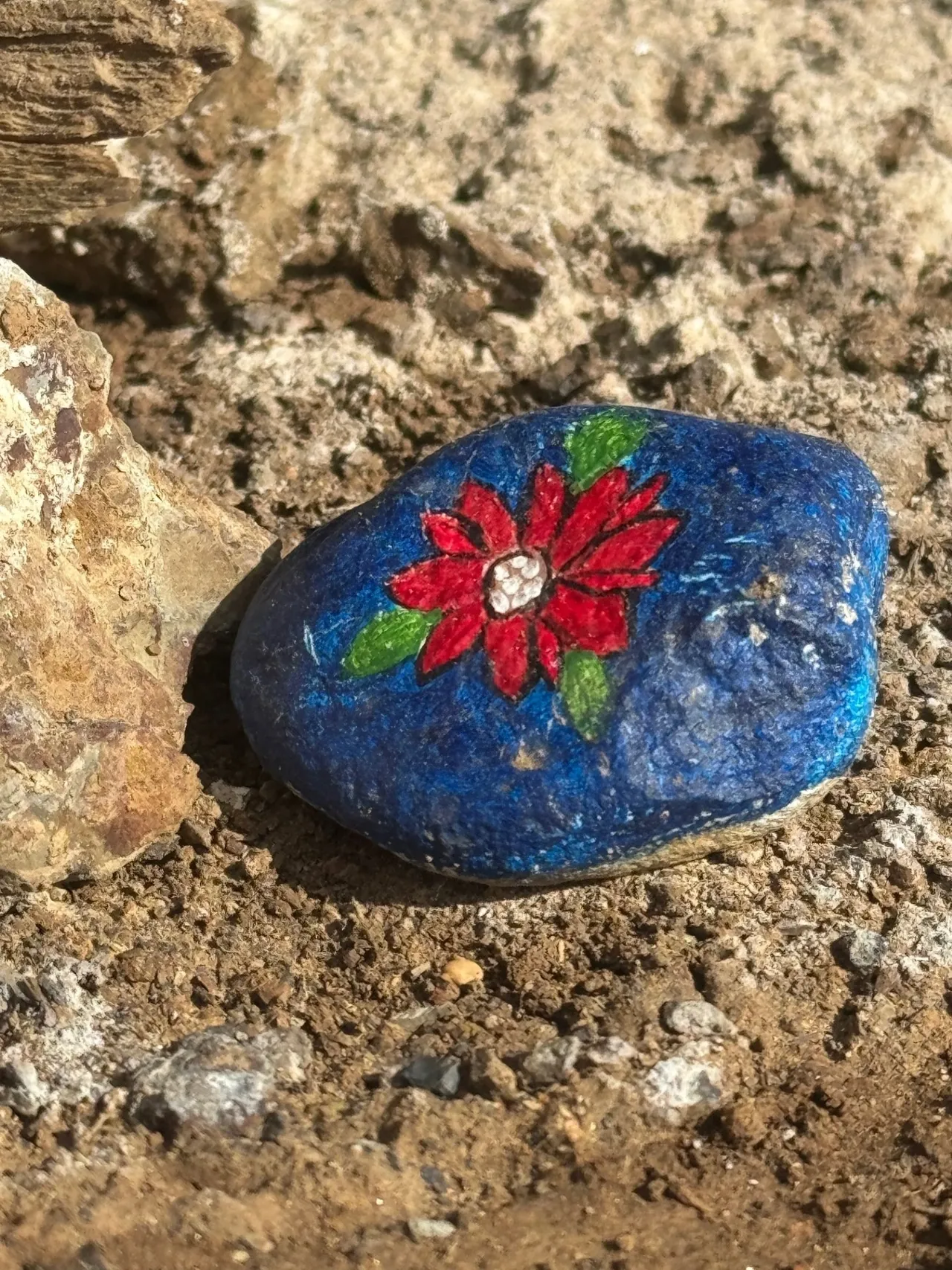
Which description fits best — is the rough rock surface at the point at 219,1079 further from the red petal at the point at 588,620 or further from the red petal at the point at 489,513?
the red petal at the point at 489,513

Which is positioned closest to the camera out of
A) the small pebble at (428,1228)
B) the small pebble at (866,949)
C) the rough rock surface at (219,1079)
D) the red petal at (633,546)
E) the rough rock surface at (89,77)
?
the small pebble at (428,1228)

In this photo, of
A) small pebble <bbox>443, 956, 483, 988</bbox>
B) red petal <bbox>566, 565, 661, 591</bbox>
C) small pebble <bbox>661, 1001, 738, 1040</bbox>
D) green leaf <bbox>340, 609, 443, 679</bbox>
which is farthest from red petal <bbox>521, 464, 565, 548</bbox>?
small pebble <bbox>661, 1001, 738, 1040</bbox>

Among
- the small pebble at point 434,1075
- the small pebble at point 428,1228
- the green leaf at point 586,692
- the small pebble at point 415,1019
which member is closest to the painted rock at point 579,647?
the green leaf at point 586,692

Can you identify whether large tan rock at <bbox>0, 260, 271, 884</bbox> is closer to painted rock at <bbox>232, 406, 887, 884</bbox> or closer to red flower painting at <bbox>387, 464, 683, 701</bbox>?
painted rock at <bbox>232, 406, 887, 884</bbox>

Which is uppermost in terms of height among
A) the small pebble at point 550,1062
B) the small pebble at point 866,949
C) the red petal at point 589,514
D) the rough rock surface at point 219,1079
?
the red petal at point 589,514

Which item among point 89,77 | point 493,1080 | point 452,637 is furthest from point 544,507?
point 89,77

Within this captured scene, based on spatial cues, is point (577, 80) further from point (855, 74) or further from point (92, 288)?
point (92, 288)

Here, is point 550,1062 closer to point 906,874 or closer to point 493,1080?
point 493,1080
